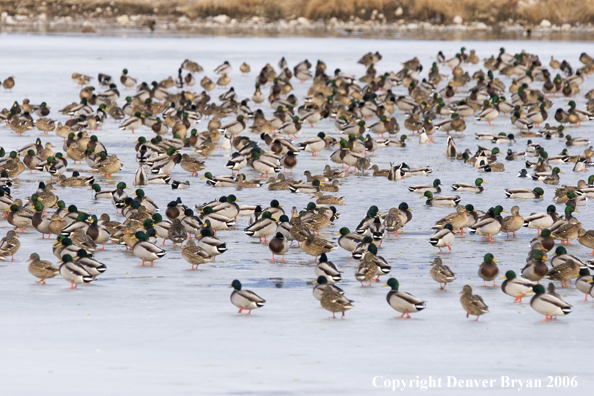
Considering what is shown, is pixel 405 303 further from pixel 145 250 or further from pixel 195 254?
pixel 145 250

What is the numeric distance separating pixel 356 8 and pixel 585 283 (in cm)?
6139

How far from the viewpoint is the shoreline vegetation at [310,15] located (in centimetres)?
6762

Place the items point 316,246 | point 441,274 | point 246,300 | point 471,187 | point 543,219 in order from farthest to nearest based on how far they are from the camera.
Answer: point 471,187 < point 543,219 < point 316,246 < point 441,274 < point 246,300

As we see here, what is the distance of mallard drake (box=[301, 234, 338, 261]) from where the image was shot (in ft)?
45.2

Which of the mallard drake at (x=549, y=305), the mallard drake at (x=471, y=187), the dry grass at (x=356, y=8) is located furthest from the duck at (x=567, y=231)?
the dry grass at (x=356, y=8)

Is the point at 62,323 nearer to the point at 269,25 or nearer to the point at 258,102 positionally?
the point at 258,102

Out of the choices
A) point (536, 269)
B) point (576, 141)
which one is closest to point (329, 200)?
point (536, 269)

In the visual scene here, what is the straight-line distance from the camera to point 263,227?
1523 centimetres

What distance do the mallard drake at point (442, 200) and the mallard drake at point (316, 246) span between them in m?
5.07

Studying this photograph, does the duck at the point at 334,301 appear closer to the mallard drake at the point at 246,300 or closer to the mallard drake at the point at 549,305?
the mallard drake at the point at 246,300

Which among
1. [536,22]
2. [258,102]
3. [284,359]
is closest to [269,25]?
[536,22]

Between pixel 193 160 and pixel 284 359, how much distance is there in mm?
12384

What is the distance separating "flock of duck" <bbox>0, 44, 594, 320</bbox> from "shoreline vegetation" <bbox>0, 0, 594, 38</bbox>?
27.4 metres

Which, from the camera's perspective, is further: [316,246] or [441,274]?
[316,246]
